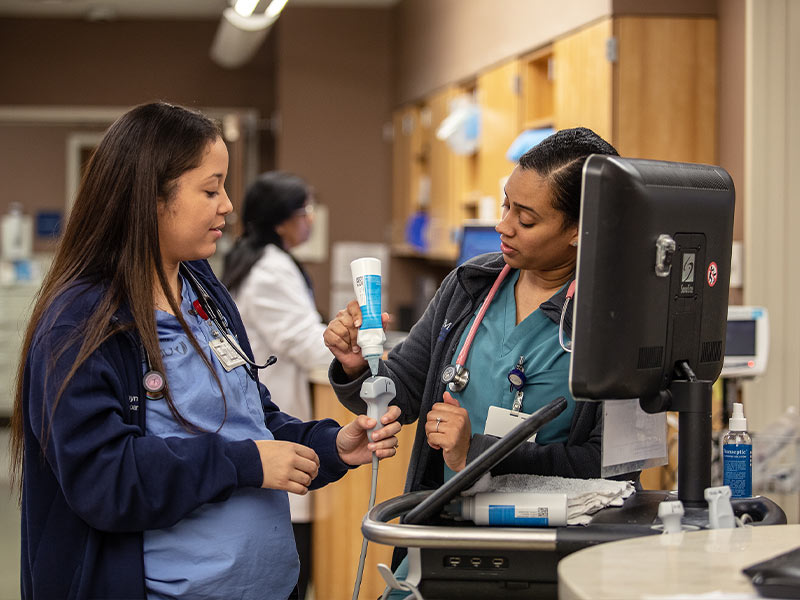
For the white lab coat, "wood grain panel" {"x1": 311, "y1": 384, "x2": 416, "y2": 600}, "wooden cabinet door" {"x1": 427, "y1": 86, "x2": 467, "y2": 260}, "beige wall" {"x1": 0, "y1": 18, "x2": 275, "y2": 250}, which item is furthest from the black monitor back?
"beige wall" {"x1": 0, "y1": 18, "x2": 275, "y2": 250}

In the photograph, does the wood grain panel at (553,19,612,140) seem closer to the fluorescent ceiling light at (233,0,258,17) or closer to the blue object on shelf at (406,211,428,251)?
the fluorescent ceiling light at (233,0,258,17)

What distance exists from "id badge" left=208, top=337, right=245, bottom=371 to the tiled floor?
2160mm

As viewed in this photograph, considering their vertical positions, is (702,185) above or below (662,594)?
above

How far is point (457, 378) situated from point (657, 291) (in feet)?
1.32

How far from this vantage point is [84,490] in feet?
4.87

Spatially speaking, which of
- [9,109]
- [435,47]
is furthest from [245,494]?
[9,109]

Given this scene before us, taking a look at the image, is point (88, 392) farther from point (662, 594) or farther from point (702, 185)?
point (702, 185)

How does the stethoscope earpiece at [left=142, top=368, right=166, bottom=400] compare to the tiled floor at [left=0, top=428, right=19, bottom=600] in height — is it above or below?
above

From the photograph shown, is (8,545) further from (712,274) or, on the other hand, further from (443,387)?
(712,274)

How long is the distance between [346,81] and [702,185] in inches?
233

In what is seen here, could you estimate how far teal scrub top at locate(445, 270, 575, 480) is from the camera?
5.63 feet

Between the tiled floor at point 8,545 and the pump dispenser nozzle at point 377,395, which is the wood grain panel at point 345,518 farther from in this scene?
the pump dispenser nozzle at point 377,395

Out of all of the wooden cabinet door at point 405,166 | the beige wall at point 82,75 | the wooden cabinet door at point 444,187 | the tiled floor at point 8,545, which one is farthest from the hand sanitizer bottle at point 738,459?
the beige wall at point 82,75

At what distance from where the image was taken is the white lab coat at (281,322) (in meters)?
3.58
